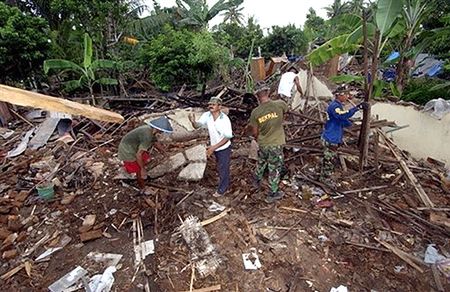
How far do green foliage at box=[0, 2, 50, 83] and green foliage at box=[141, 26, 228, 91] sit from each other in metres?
3.65

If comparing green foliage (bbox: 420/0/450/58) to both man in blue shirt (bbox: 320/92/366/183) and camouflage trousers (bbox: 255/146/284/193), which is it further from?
camouflage trousers (bbox: 255/146/284/193)

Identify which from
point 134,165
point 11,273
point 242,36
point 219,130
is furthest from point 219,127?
point 242,36

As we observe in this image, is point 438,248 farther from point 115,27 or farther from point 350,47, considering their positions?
point 115,27

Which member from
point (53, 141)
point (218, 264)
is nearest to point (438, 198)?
point (218, 264)

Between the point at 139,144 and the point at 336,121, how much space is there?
335 cm

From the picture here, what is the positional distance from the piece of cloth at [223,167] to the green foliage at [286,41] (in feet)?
57.7

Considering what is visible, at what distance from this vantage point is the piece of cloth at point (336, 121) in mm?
4898

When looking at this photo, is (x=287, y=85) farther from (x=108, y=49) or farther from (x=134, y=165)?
(x=108, y=49)

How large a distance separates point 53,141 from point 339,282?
24.0 feet

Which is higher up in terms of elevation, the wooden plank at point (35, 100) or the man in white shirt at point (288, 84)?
the wooden plank at point (35, 100)

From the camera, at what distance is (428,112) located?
6.09m

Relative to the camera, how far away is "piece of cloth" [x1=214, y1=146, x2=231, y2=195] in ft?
15.5

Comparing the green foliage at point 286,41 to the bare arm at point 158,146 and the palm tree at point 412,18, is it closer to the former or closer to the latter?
the palm tree at point 412,18

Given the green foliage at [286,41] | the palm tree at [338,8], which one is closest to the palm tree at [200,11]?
the green foliage at [286,41]
